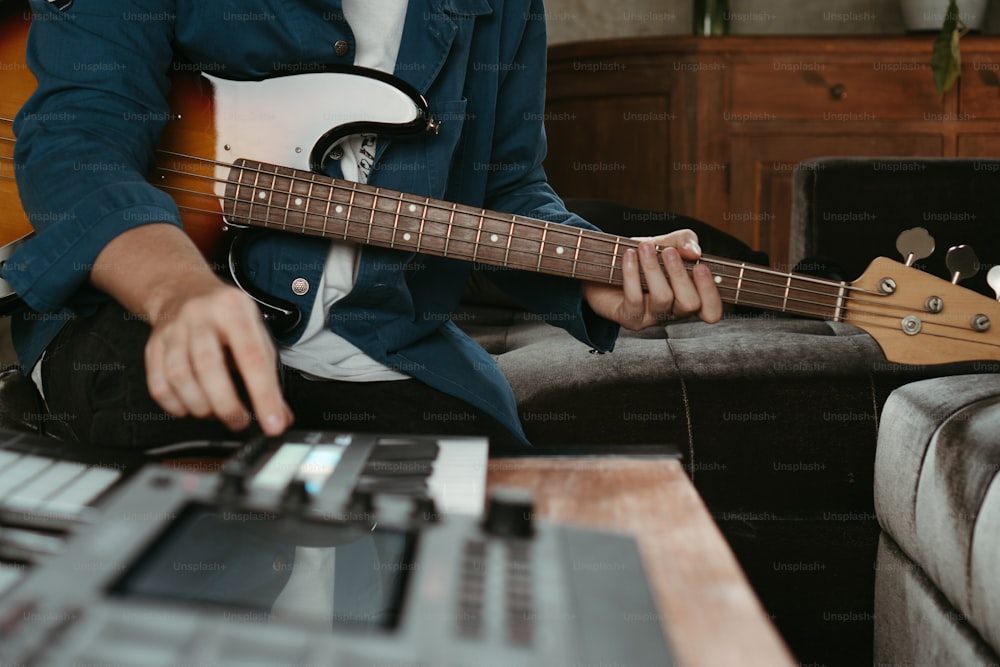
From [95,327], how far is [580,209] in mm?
1432

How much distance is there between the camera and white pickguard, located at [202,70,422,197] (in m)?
0.95

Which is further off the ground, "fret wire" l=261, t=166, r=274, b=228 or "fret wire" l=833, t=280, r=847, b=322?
"fret wire" l=261, t=166, r=274, b=228

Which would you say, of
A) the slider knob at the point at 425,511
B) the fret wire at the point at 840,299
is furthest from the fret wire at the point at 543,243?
the slider knob at the point at 425,511

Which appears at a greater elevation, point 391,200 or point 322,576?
point 391,200

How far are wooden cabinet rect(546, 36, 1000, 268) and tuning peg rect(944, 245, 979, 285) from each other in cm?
188

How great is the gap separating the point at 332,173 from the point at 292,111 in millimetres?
80

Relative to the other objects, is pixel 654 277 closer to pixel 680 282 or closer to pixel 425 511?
pixel 680 282

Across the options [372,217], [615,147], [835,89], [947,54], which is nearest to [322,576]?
[372,217]

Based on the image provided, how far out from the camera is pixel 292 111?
3.14 feet

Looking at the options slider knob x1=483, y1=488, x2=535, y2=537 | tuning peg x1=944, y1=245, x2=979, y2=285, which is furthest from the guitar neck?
slider knob x1=483, y1=488, x2=535, y2=537

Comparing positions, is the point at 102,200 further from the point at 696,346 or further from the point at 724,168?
the point at 724,168

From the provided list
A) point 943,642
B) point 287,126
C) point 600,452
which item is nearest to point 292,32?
A: point 287,126

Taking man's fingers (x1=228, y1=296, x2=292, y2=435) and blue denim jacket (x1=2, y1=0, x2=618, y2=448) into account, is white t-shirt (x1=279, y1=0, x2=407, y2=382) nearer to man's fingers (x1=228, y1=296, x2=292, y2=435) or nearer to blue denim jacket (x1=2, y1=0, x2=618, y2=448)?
blue denim jacket (x1=2, y1=0, x2=618, y2=448)

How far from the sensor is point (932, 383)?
1075mm
